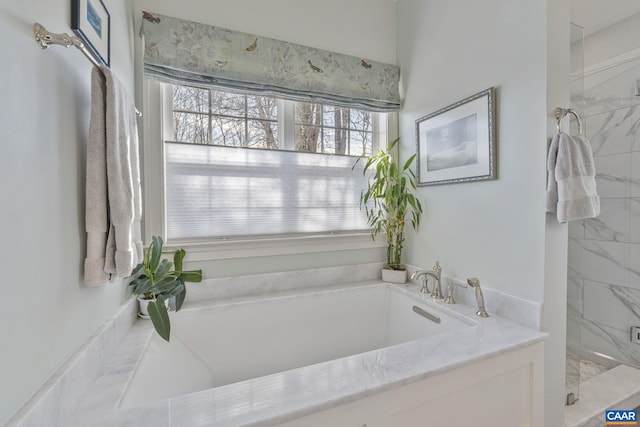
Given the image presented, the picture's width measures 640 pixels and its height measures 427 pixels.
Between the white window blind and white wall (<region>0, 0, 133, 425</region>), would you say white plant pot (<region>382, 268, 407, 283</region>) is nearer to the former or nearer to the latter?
the white window blind

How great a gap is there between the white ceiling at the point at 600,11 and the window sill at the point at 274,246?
208 centimetres

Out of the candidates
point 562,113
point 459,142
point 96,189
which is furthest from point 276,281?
point 562,113

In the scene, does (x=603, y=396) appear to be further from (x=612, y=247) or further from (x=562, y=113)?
(x=562, y=113)

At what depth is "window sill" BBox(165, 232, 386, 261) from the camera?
5.59 ft

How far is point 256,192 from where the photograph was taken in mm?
1858

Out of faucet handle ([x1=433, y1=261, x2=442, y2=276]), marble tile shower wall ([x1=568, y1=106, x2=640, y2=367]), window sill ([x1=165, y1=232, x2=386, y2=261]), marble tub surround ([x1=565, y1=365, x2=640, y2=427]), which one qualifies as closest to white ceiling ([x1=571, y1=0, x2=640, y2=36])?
marble tile shower wall ([x1=568, y1=106, x2=640, y2=367])

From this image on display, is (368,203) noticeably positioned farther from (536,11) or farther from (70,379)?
(70,379)

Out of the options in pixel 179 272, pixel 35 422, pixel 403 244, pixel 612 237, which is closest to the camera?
pixel 35 422

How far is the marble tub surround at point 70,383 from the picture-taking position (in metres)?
0.62

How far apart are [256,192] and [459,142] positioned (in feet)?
4.26

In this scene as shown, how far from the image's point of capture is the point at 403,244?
7.20ft

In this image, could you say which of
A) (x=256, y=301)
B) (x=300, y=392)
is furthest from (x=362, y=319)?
(x=300, y=392)

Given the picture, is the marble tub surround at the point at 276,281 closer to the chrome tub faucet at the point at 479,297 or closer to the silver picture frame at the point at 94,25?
the chrome tub faucet at the point at 479,297

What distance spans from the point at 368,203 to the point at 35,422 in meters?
1.94
